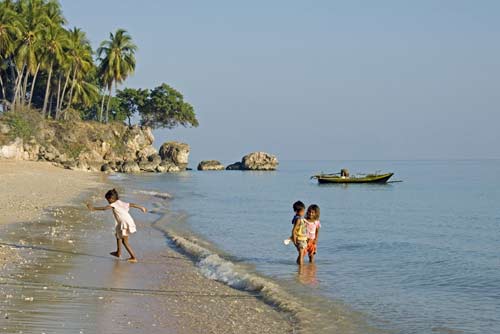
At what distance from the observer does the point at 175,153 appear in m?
91.6

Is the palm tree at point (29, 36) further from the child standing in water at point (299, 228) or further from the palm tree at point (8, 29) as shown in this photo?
the child standing in water at point (299, 228)

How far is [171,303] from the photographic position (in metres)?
9.02

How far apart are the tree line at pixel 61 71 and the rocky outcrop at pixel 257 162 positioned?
1786cm

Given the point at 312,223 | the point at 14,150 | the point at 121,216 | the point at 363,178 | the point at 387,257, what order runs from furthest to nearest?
the point at 363,178 < the point at 14,150 < the point at 387,257 < the point at 312,223 < the point at 121,216

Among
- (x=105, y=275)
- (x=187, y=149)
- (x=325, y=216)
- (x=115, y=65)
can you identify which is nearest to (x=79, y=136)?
(x=115, y=65)

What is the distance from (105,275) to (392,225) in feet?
58.8

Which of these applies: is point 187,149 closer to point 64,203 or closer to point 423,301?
point 64,203

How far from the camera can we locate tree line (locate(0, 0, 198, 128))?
56.1 meters

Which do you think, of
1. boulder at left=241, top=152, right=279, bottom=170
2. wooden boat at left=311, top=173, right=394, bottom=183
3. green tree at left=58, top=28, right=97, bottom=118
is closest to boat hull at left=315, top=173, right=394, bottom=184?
wooden boat at left=311, top=173, right=394, bottom=183

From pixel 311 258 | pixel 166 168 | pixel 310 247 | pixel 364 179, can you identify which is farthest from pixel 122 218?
pixel 166 168

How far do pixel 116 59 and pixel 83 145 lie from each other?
36.2 ft

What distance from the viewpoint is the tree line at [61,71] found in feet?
184

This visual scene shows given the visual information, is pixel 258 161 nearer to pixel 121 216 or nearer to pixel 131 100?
pixel 131 100

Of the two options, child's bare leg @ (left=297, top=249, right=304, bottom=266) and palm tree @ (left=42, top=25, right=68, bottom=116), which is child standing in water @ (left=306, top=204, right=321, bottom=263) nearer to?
child's bare leg @ (left=297, top=249, right=304, bottom=266)
